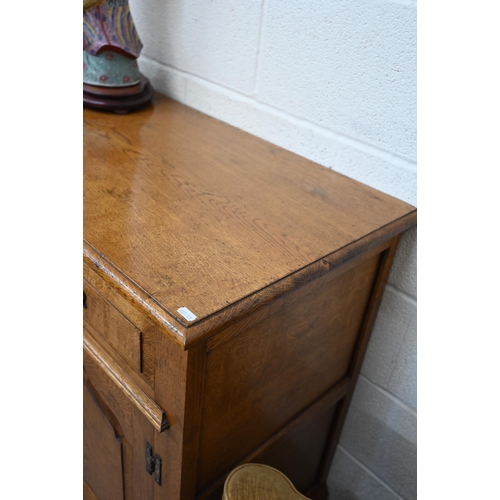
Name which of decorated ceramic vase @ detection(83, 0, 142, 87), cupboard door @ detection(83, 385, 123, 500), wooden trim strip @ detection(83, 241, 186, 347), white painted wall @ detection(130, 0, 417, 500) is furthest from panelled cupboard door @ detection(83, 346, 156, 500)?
decorated ceramic vase @ detection(83, 0, 142, 87)

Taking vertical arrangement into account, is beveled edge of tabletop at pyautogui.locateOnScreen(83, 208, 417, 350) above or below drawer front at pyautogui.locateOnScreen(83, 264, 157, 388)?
above

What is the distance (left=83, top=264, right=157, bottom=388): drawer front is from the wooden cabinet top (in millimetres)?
57

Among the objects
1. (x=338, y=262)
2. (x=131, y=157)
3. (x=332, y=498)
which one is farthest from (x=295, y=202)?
→ (x=332, y=498)

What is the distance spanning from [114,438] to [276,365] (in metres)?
0.30

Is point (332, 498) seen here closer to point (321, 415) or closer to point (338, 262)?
point (321, 415)

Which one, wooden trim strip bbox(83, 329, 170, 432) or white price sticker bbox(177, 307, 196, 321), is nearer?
white price sticker bbox(177, 307, 196, 321)

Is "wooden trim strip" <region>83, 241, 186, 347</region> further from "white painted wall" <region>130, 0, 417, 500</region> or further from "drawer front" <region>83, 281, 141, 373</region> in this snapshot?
"white painted wall" <region>130, 0, 417, 500</region>

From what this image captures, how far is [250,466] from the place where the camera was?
2.42 ft

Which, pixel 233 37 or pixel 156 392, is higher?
pixel 233 37

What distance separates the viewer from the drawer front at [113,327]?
67cm

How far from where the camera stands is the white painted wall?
0.84 m

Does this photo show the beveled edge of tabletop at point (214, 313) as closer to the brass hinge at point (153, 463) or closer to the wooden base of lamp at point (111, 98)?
the brass hinge at point (153, 463)

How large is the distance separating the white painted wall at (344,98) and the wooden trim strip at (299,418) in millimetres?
80
